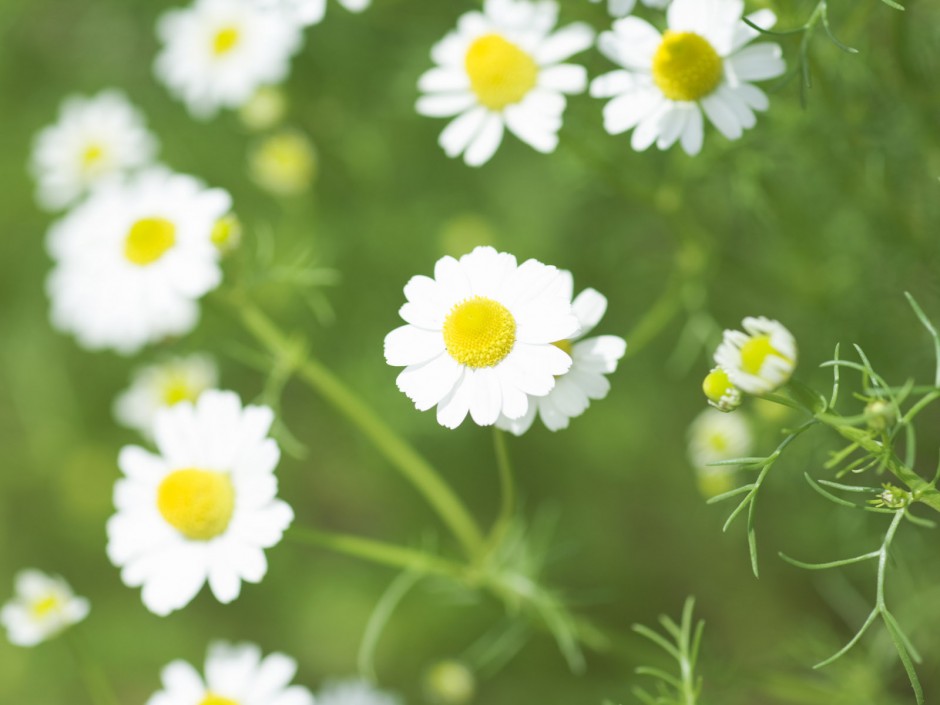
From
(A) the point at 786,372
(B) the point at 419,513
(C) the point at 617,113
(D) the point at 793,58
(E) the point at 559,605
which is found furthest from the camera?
(B) the point at 419,513

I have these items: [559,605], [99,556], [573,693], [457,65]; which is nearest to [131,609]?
[99,556]

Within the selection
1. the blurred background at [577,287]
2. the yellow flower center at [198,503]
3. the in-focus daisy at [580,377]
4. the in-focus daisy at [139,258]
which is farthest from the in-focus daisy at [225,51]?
the in-focus daisy at [580,377]

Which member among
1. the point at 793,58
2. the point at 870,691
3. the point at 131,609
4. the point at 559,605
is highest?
the point at 793,58

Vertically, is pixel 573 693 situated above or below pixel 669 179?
below

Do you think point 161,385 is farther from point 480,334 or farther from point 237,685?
point 480,334

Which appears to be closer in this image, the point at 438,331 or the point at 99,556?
the point at 438,331

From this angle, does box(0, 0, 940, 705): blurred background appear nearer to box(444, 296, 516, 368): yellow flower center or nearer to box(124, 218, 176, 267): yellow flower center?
box(124, 218, 176, 267): yellow flower center

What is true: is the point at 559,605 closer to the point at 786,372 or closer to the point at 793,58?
the point at 786,372

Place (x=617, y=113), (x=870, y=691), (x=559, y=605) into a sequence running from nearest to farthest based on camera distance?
1. (x=617, y=113)
2. (x=559, y=605)
3. (x=870, y=691)

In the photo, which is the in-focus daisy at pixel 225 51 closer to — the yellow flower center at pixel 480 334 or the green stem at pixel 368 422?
the green stem at pixel 368 422
